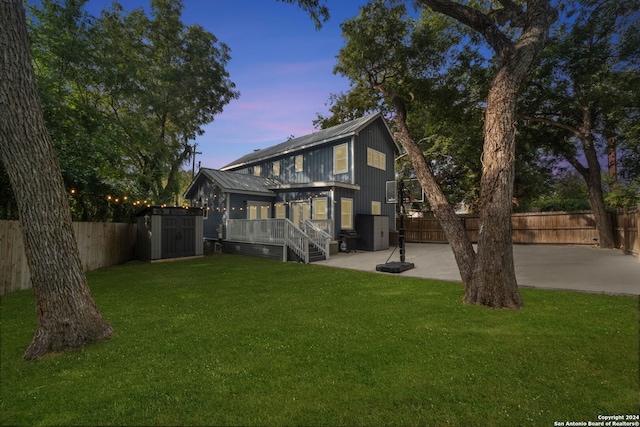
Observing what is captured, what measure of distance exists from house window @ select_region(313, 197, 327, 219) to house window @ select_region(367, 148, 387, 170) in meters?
3.93

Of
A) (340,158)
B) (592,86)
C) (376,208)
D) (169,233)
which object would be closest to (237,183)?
(169,233)

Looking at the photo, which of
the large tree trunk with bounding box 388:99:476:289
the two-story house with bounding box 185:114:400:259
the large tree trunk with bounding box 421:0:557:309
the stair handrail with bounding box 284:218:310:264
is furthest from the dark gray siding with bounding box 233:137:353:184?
the large tree trunk with bounding box 421:0:557:309

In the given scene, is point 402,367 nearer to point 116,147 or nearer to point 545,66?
point 116,147

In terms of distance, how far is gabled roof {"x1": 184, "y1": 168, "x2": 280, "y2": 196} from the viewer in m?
14.2

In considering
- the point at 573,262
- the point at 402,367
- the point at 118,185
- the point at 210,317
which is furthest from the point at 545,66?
the point at 118,185

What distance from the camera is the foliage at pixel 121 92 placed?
30.5 ft

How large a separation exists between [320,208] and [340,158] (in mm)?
3140

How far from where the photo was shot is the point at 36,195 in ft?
10.4

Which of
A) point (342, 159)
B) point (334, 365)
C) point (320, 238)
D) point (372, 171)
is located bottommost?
point (334, 365)

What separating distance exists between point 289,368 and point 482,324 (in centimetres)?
280

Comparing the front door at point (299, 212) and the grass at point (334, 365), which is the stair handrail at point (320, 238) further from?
the grass at point (334, 365)

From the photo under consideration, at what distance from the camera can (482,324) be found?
13.0ft

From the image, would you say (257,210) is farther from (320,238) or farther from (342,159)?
(320,238)

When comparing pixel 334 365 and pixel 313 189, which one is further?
pixel 313 189
